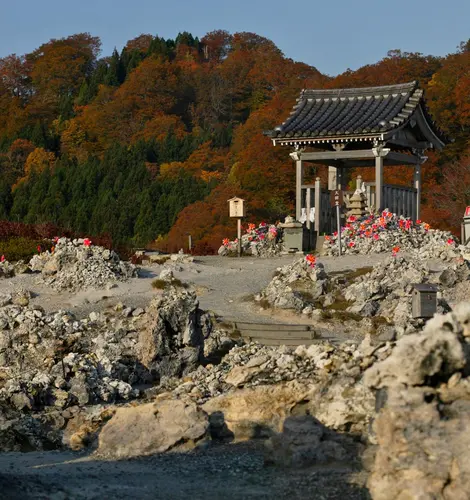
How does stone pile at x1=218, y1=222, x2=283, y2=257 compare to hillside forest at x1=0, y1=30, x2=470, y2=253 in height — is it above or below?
below

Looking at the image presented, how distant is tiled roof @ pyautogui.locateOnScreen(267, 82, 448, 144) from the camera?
95.0 feet

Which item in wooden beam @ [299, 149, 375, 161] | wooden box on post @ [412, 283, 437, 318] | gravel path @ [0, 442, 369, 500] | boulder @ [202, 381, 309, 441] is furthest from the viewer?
wooden beam @ [299, 149, 375, 161]

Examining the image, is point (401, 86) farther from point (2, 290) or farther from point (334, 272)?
point (2, 290)

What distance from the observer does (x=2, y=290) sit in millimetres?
22484

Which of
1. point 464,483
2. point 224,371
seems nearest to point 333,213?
point 224,371

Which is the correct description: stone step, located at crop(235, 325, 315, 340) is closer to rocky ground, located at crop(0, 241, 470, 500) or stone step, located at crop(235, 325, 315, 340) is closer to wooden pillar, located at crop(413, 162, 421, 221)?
rocky ground, located at crop(0, 241, 470, 500)

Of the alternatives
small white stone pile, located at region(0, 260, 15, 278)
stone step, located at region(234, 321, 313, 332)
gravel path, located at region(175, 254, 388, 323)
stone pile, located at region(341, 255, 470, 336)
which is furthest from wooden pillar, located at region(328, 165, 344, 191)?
stone step, located at region(234, 321, 313, 332)

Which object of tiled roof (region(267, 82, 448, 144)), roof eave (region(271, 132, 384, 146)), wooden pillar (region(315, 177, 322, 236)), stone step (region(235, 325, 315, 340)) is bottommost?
stone step (region(235, 325, 315, 340))

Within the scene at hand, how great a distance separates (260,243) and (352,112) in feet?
15.1

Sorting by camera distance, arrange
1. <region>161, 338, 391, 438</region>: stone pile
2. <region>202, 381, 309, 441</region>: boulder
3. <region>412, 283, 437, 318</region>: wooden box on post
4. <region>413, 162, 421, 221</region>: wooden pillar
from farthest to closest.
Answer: <region>413, 162, 421, 221</region>: wooden pillar
<region>412, 283, 437, 318</region>: wooden box on post
<region>202, 381, 309, 441</region>: boulder
<region>161, 338, 391, 438</region>: stone pile

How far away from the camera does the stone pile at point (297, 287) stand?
69.2 ft

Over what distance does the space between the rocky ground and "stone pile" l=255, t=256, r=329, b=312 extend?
0.04m

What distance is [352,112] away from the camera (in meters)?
30.2

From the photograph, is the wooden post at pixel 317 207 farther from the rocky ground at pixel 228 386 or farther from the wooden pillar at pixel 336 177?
the rocky ground at pixel 228 386
